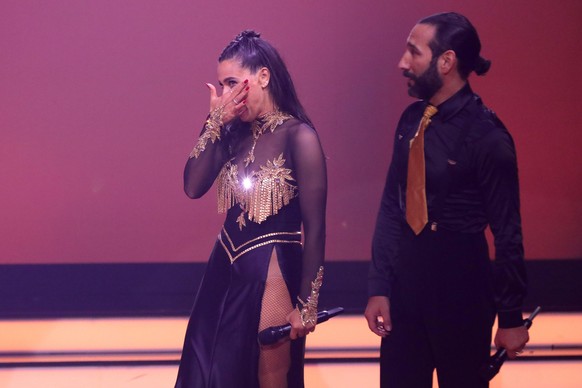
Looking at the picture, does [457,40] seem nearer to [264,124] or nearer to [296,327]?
[264,124]

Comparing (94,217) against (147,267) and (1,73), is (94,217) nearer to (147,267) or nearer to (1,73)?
(147,267)

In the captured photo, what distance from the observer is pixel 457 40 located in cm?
217

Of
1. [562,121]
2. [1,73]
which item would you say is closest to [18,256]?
[1,73]

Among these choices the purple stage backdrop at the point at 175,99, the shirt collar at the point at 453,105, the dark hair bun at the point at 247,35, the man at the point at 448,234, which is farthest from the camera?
the purple stage backdrop at the point at 175,99

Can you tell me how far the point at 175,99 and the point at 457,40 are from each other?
2883mm

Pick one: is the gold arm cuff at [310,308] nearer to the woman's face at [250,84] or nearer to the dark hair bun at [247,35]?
the woman's face at [250,84]

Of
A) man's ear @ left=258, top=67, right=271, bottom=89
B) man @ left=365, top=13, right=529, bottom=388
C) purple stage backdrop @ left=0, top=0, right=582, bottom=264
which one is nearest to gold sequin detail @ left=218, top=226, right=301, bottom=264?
man @ left=365, top=13, right=529, bottom=388

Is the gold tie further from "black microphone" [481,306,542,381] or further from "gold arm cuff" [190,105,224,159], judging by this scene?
"gold arm cuff" [190,105,224,159]

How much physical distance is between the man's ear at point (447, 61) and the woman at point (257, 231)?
0.39 m

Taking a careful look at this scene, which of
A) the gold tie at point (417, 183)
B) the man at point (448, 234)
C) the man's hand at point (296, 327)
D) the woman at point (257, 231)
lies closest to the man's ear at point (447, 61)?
the man at point (448, 234)

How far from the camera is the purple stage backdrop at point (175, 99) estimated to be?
15.6 ft

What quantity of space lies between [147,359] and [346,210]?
1623 mm

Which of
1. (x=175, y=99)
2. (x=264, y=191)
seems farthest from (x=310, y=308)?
(x=175, y=99)

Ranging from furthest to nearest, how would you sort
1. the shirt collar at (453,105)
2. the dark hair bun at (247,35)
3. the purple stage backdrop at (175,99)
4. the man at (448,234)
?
the purple stage backdrop at (175,99) < the dark hair bun at (247,35) < the shirt collar at (453,105) < the man at (448,234)
